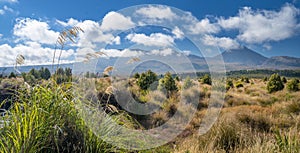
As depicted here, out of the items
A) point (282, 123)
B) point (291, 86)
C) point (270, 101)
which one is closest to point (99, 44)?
point (282, 123)

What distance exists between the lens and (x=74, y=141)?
309 centimetres

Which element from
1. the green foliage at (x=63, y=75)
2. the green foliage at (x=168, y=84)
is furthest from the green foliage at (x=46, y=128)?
the green foliage at (x=168, y=84)

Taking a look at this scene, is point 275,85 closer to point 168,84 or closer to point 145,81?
point 168,84

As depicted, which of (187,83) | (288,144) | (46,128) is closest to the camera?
A: (46,128)

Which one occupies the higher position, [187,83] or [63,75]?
[63,75]

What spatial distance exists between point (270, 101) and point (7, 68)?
13.9 metres

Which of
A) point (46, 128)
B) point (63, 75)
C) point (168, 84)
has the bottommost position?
point (168, 84)

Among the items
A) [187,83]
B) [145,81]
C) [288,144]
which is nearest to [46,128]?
[288,144]

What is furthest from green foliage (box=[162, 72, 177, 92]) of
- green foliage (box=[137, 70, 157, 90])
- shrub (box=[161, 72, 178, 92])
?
green foliage (box=[137, 70, 157, 90])

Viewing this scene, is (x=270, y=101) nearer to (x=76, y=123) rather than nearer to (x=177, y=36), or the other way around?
(x=177, y=36)

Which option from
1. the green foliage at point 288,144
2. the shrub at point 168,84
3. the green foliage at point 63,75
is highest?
the green foliage at point 63,75

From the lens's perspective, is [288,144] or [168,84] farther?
[168,84]

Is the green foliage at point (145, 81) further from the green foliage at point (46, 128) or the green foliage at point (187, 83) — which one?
the green foliage at point (46, 128)

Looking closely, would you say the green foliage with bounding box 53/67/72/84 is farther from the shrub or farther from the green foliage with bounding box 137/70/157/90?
the green foliage with bounding box 137/70/157/90
